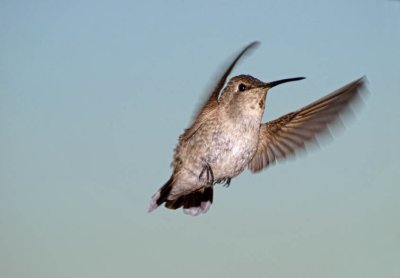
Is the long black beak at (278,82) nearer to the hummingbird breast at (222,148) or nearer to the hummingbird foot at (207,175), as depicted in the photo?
the hummingbird breast at (222,148)

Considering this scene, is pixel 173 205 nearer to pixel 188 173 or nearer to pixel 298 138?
pixel 188 173

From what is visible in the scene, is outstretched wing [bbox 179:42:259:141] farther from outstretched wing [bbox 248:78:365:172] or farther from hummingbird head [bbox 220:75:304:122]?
outstretched wing [bbox 248:78:365:172]

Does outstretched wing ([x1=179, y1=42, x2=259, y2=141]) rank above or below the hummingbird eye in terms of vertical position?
below

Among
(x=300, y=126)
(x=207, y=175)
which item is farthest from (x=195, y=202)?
(x=300, y=126)

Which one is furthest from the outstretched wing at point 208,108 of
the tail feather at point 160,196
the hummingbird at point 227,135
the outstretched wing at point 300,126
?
the outstretched wing at point 300,126

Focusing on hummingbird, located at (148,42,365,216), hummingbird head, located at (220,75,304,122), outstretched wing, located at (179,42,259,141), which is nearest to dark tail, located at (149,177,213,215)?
hummingbird, located at (148,42,365,216)

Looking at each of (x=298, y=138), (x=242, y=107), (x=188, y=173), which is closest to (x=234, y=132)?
(x=242, y=107)
